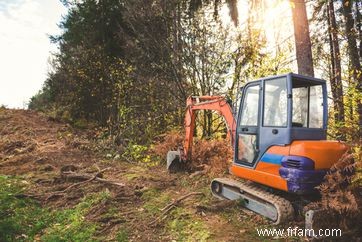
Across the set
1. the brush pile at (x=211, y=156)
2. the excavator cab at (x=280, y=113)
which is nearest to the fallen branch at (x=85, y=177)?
the brush pile at (x=211, y=156)

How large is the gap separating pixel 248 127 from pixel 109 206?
297cm

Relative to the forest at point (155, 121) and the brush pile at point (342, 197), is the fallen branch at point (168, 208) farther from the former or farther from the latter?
the brush pile at point (342, 197)

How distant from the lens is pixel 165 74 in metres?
13.2

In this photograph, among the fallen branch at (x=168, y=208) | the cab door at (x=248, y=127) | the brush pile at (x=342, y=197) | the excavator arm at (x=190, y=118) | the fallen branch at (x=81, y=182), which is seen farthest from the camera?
the excavator arm at (x=190, y=118)


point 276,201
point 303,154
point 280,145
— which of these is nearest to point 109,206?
point 276,201

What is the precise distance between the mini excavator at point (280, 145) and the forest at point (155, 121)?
260 millimetres

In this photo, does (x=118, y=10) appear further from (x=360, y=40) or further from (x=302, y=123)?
(x=302, y=123)

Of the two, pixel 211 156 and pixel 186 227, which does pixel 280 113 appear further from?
pixel 211 156

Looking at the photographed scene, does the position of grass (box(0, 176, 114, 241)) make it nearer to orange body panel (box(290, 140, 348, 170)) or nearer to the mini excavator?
the mini excavator

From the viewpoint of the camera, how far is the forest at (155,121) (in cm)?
545

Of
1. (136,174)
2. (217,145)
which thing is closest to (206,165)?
(217,145)

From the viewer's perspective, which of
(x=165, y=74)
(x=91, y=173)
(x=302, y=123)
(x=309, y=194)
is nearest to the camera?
(x=309, y=194)

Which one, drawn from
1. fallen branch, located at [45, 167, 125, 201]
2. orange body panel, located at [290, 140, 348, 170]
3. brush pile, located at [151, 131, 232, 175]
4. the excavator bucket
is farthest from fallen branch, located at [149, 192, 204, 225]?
the excavator bucket

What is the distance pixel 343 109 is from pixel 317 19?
4053 mm
